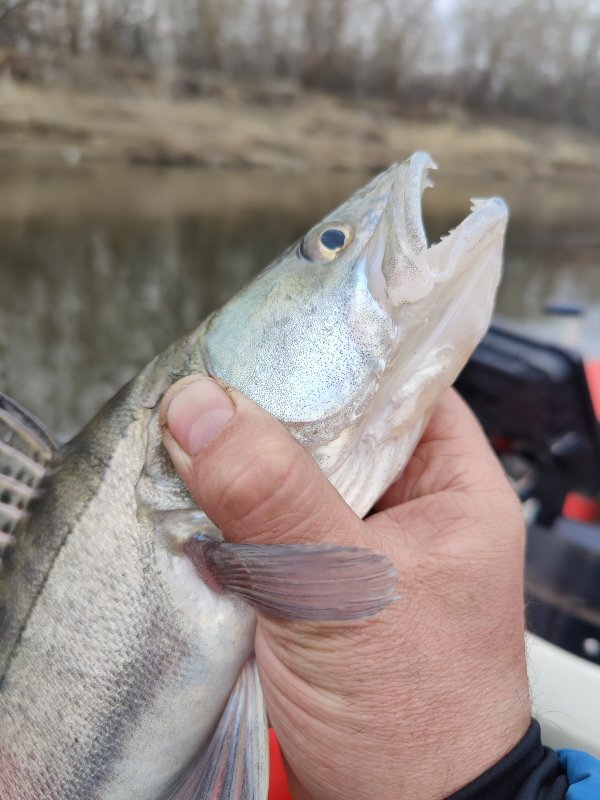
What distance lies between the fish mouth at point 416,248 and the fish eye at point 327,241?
84mm

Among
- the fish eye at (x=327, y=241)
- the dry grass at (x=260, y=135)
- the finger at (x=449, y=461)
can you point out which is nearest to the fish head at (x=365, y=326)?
the fish eye at (x=327, y=241)

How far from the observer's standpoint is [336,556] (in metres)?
1.38

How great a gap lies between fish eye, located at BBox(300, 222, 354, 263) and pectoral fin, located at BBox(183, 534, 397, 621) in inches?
32.0

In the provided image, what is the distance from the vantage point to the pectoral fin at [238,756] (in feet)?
5.75

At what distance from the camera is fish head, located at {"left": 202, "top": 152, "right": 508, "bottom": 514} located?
5.78ft

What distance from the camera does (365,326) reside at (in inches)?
70.0

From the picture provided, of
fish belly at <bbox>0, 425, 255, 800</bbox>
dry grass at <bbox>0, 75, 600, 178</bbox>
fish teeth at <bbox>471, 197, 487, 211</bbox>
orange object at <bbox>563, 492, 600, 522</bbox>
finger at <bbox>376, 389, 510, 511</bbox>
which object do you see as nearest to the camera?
fish belly at <bbox>0, 425, 255, 800</bbox>

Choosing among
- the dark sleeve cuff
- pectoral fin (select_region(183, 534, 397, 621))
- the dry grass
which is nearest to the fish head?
pectoral fin (select_region(183, 534, 397, 621))

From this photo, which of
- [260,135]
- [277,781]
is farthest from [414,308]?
[260,135]

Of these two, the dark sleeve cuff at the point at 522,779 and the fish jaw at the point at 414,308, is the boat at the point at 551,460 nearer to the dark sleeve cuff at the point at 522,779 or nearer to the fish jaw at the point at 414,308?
the dark sleeve cuff at the point at 522,779

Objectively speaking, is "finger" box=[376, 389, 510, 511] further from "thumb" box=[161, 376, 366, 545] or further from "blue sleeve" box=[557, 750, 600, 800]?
"blue sleeve" box=[557, 750, 600, 800]

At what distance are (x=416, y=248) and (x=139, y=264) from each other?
574 inches

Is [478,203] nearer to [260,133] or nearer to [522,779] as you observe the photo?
[522,779]

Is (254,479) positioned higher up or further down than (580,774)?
higher up
